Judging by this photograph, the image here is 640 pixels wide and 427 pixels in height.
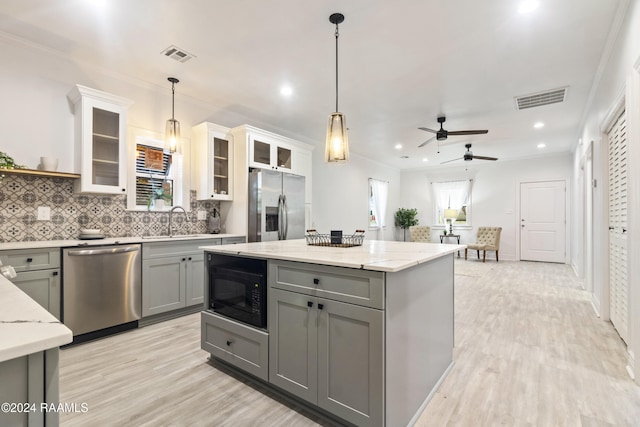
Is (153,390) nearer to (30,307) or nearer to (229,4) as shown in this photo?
(30,307)

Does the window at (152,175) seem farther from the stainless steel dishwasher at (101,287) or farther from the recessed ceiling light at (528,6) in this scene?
the recessed ceiling light at (528,6)

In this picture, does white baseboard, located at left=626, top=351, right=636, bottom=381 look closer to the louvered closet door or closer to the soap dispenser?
the louvered closet door

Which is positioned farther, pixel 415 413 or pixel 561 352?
pixel 561 352

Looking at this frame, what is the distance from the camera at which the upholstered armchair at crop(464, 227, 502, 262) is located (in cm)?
741

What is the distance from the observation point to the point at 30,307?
854 mm

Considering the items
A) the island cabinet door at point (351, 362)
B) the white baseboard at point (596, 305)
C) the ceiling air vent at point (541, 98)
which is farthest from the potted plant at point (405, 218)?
the island cabinet door at point (351, 362)

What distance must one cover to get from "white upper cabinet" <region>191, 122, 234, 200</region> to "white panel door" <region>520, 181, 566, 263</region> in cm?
723

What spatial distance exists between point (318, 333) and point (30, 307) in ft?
3.95

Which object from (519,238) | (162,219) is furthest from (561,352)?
(519,238)

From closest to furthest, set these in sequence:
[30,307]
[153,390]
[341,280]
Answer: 1. [30,307]
2. [341,280]
3. [153,390]

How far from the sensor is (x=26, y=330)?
2.26ft

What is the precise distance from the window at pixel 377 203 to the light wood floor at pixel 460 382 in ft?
15.9

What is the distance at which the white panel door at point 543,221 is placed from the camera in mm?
7324

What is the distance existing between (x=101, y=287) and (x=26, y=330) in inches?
99.3
